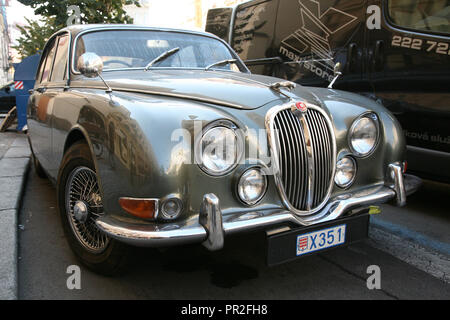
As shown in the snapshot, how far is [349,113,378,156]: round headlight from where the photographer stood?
8.52ft

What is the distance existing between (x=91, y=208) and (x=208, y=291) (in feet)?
2.87

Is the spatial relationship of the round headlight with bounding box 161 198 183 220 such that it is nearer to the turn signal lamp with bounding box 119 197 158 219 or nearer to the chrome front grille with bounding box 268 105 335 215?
the turn signal lamp with bounding box 119 197 158 219

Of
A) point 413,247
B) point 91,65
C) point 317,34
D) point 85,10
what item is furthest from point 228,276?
point 85,10

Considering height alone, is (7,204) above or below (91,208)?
below

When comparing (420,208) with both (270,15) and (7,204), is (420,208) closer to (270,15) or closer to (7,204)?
(270,15)

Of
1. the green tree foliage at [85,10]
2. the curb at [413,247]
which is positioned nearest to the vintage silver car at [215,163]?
the curb at [413,247]

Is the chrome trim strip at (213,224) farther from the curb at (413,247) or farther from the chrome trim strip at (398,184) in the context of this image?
the curb at (413,247)

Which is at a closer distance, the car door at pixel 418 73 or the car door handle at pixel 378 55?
the car door at pixel 418 73

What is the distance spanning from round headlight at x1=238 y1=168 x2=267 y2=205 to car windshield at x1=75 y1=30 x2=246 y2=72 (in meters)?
1.51

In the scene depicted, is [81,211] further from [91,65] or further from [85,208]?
[91,65]

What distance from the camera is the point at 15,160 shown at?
18.8 feet

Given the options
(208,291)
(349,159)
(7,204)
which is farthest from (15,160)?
(349,159)

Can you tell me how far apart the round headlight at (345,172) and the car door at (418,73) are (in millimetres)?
1493

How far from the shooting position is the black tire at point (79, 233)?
2.34 meters
